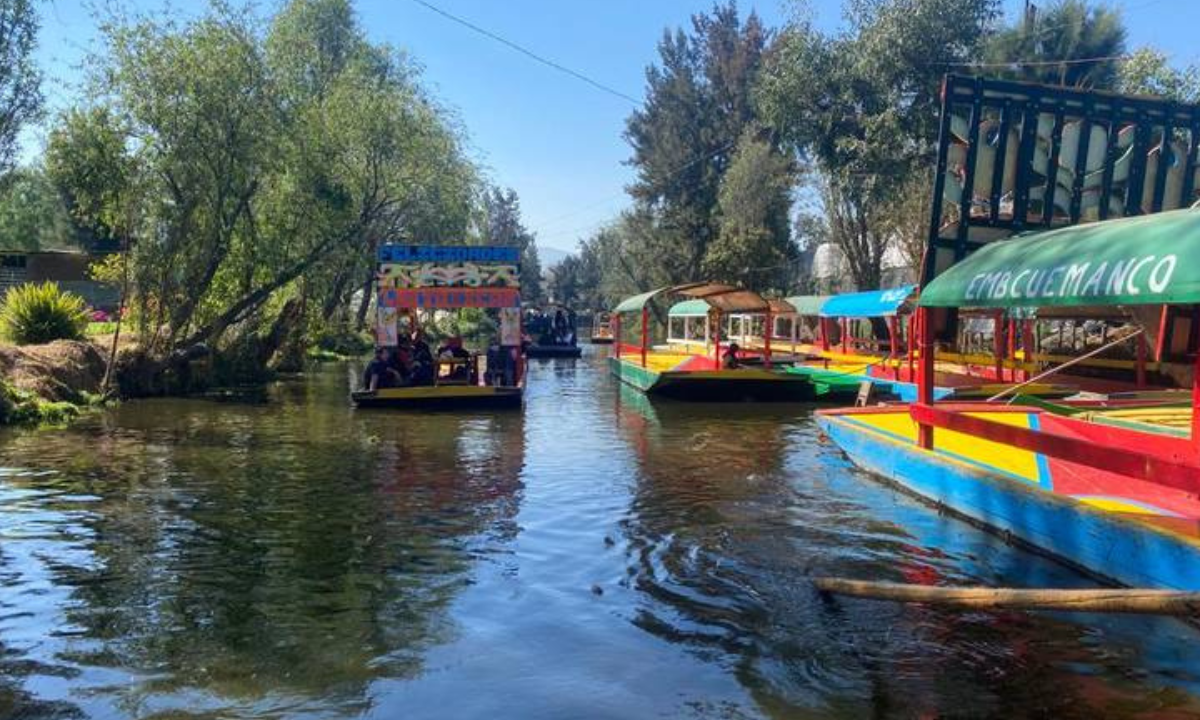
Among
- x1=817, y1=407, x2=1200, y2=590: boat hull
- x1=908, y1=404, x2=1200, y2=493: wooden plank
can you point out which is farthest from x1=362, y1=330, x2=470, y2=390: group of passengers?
x1=908, y1=404, x2=1200, y2=493: wooden plank

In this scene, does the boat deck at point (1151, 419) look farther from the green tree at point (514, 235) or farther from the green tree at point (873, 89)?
the green tree at point (514, 235)

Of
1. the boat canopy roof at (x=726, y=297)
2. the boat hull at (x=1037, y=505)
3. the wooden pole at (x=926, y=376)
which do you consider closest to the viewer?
the boat hull at (x=1037, y=505)

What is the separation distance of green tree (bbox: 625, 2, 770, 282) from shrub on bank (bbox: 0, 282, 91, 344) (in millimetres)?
43225

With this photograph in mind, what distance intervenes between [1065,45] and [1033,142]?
893 inches

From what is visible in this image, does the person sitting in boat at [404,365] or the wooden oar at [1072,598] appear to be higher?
the person sitting in boat at [404,365]

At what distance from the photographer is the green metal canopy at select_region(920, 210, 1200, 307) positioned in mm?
6535

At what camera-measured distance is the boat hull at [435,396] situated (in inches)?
780

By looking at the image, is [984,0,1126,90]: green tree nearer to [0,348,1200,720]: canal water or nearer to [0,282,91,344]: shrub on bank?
[0,348,1200,720]: canal water

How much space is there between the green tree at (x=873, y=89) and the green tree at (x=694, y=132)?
28.1 m

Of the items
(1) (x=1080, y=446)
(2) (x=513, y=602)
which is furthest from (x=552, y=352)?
(1) (x=1080, y=446)

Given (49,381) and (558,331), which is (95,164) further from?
(558,331)

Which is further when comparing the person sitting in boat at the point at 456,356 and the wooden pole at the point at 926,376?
the person sitting in boat at the point at 456,356

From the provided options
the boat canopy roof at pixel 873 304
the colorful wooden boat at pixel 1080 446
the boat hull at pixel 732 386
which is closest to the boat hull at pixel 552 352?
the boat canopy roof at pixel 873 304

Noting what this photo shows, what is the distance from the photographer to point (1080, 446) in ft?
23.7
